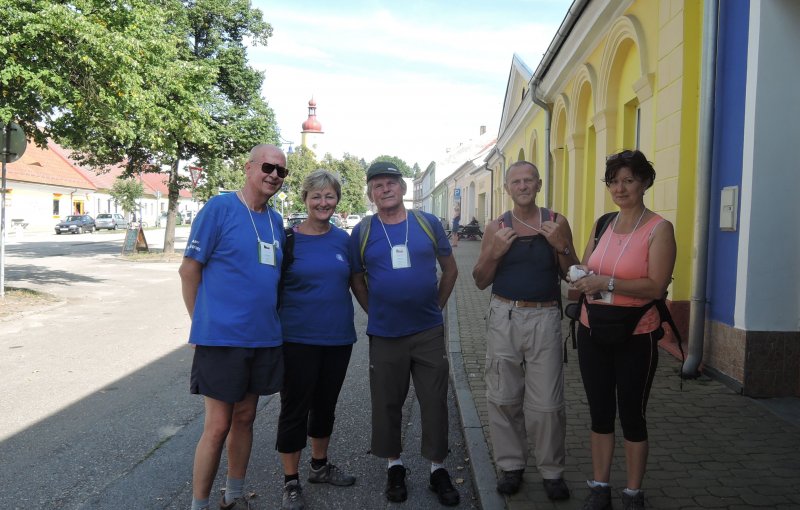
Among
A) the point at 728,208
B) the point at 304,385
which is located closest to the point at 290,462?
the point at 304,385

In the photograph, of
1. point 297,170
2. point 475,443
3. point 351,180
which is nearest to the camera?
point 475,443

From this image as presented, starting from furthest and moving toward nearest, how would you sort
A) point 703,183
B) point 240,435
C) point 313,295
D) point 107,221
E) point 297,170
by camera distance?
point 107,221
point 297,170
point 703,183
point 313,295
point 240,435

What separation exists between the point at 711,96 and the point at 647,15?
2499mm

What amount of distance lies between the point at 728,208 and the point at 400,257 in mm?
3276

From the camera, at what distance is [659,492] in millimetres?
3215

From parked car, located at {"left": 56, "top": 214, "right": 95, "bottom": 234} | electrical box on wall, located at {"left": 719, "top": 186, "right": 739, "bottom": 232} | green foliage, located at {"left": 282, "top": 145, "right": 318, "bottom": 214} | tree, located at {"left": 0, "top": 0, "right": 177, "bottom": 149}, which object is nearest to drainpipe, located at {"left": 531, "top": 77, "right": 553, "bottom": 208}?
tree, located at {"left": 0, "top": 0, "right": 177, "bottom": 149}

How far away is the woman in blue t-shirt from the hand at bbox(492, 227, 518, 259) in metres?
0.80

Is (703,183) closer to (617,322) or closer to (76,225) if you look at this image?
(617,322)

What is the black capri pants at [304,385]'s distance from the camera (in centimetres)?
326

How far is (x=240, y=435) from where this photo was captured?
313 cm

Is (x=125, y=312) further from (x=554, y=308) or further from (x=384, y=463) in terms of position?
(x=554, y=308)

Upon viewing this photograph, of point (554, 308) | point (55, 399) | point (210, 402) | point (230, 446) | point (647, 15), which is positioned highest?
point (647, 15)

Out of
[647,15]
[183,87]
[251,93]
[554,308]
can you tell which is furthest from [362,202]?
[554,308]

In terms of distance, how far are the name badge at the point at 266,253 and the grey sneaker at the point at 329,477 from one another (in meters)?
1.36
